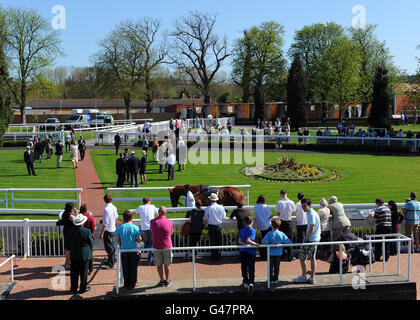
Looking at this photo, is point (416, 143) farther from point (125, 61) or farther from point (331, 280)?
point (125, 61)

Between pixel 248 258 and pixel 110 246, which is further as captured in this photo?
pixel 110 246

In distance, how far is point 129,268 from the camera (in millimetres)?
7980

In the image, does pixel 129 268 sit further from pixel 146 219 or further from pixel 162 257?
pixel 146 219

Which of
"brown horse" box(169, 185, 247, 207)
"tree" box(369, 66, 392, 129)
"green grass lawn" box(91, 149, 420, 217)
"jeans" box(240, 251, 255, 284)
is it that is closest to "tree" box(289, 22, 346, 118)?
"tree" box(369, 66, 392, 129)

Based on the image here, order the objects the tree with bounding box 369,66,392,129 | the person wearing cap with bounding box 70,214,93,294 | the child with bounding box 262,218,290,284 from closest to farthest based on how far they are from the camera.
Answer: the child with bounding box 262,218,290,284, the person wearing cap with bounding box 70,214,93,294, the tree with bounding box 369,66,392,129

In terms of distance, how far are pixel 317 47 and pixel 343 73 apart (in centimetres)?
1167

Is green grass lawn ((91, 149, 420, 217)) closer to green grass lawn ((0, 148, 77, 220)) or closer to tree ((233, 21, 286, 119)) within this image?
green grass lawn ((0, 148, 77, 220))

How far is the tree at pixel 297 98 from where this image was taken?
1785 inches

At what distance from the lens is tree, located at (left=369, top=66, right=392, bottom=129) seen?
3750 cm

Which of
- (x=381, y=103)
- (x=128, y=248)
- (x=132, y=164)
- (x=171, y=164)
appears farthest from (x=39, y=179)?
(x=381, y=103)

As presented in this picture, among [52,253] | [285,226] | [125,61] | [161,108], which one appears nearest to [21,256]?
[52,253]

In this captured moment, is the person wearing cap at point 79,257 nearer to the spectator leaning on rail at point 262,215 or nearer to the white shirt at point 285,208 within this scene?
the spectator leaning on rail at point 262,215

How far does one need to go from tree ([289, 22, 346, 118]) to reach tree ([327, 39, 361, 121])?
2618 mm

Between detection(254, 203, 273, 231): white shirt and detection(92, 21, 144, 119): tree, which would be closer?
detection(254, 203, 273, 231): white shirt
